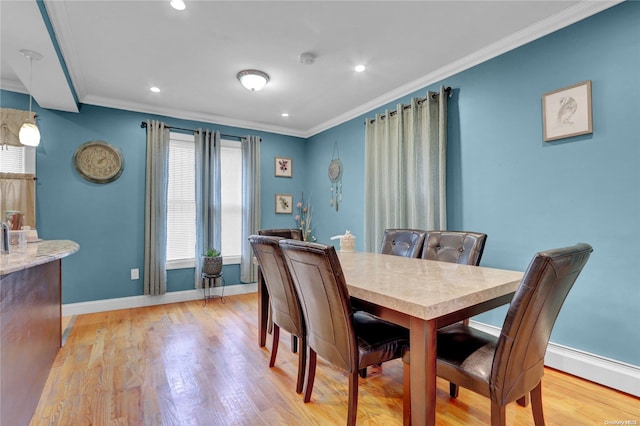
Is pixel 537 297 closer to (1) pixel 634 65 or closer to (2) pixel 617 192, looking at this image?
(2) pixel 617 192

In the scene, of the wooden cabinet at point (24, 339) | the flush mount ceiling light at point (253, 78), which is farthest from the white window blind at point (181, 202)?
the wooden cabinet at point (24, 339)

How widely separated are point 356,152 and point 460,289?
3162mm

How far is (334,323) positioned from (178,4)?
2.25 meters

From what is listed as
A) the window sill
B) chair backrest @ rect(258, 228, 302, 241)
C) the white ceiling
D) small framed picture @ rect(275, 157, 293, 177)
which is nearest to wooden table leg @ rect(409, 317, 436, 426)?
chair backrest @ rect(258, 228, 302, 241)

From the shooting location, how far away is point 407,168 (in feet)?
11.2

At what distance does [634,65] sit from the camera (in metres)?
1.97

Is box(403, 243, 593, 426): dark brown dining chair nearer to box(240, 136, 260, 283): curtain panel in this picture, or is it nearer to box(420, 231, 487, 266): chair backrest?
box(420, 231, 487, 266): chair backrest

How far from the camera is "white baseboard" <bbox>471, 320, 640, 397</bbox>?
6.43ft

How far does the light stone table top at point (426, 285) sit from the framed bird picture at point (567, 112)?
1276 mm

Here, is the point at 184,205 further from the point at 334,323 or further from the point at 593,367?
the point at 593,367

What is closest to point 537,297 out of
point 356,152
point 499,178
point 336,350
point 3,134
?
point 336,350

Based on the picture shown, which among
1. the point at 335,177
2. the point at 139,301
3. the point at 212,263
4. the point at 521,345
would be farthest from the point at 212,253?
the point at 521,345

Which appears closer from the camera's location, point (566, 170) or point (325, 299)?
point (325, 299)

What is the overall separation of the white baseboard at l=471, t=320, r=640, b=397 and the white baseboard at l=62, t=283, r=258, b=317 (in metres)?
3.77
